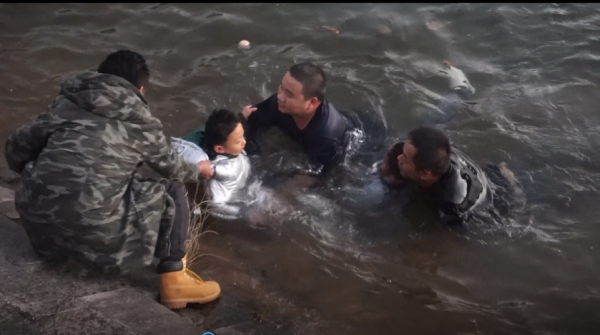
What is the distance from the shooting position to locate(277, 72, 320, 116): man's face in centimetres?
501

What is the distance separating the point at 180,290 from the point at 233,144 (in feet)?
Result: 4.25

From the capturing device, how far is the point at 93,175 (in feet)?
10.8

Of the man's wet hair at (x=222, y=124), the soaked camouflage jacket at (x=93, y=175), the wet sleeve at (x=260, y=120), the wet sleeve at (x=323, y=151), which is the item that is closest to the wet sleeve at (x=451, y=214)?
the wet sleeve at (x=323, y=151)

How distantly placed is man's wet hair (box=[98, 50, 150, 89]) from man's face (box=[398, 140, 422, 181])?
2.19m

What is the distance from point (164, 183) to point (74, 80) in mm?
846

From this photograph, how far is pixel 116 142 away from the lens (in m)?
3.34

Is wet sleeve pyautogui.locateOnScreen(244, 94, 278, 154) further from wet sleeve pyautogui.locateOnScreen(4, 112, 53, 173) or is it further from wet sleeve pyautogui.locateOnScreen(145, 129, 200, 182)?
wet sleeve pyautogui.locateOnScreen(4, 112, 53, 173)

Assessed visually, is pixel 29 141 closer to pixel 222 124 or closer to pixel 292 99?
pixel 222 124

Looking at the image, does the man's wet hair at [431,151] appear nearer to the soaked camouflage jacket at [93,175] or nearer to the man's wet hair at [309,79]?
the man's wet hair at [309,79]

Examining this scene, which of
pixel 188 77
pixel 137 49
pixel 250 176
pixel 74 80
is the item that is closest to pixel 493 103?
pixel 250 176

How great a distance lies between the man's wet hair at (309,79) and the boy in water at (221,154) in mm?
683

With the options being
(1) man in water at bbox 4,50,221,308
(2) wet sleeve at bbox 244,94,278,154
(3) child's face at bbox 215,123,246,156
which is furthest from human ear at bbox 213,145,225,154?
(1) man in water at bbox 4,50,221,308

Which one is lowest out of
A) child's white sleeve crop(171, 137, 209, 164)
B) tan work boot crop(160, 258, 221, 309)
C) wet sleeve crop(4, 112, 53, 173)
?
tan work boot crop(160, 258, 221, 309)

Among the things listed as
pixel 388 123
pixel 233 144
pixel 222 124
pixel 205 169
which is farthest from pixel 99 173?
pixel 388 123
